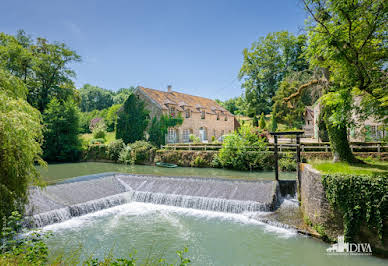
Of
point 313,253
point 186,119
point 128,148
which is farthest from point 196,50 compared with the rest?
point 313,253

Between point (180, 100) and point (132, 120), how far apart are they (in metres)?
7.09

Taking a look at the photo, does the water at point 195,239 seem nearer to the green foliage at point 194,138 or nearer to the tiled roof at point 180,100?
the green foliage at point 194,138

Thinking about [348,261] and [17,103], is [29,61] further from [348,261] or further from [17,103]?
[348,261]

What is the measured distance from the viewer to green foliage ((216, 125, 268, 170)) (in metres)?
18.5

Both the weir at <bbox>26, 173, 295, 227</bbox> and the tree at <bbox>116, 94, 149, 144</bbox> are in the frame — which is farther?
the tree at <bbox>116, 94, 149, 144</bbox>

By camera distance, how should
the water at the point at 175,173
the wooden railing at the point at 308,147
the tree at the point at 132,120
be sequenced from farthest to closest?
the tree at the point at 132,120, the water at the point at 175,173, the wooden railing at the point at 308,147

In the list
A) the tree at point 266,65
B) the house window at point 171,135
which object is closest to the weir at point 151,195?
the house window at point 171,135

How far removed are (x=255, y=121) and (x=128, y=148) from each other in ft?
79.4

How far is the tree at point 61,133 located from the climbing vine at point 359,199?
27886mm

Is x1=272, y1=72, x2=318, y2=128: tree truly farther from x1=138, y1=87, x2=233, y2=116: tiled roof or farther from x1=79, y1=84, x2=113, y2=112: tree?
x1=79, y1=84, x2=113, y2=112: tree

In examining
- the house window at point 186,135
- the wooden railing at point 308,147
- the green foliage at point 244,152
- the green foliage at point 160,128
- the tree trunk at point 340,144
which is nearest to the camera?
the tree trunk at point 340,144

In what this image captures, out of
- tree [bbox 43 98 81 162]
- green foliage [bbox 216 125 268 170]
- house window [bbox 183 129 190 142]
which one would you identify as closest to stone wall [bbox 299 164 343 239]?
green foliage [bbox 216 125 268 170]

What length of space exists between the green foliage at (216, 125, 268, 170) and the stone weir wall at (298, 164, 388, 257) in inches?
397

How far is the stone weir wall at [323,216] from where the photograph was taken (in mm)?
6020
